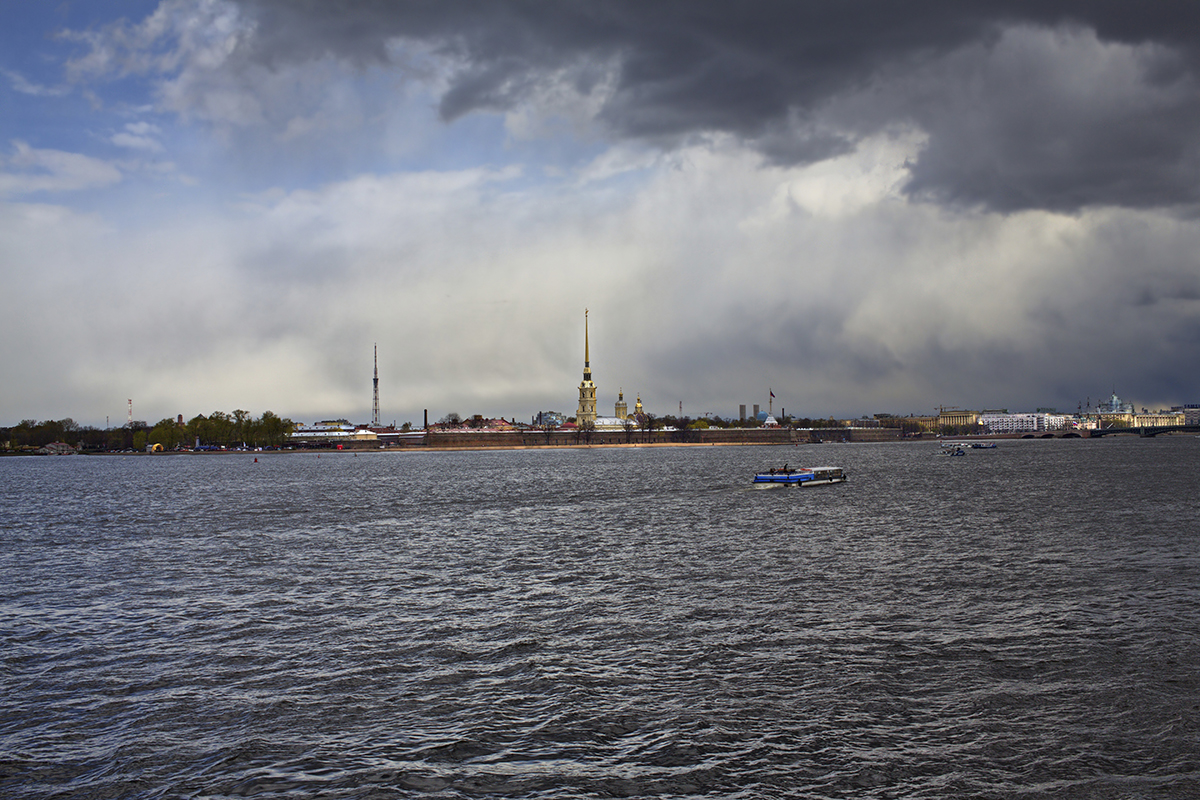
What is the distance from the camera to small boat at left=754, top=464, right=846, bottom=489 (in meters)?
74.8

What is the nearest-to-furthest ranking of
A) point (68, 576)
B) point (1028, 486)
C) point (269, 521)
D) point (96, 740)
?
point (96, 740) < point (68, 576) < point (269, 521) < point (1028, 486)

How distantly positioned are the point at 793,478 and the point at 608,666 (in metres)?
60.4

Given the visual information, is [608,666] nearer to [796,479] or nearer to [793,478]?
[793,478]

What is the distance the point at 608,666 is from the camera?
57.1 ft

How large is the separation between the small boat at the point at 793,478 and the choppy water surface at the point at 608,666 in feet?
114

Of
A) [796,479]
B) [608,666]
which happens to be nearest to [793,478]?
[796,479]

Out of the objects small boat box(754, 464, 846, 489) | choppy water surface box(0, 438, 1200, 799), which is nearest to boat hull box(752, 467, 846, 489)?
small boat box(754, 464, 846, 489)

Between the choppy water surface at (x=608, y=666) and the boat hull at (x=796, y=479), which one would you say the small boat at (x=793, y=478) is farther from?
the choppy water surface at (x=608, y=666)

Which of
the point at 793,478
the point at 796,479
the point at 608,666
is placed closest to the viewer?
the point at 608,666

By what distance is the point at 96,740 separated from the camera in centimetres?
1352

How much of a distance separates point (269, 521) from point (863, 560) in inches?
1296

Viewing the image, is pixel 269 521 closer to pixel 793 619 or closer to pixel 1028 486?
pixel 793 619

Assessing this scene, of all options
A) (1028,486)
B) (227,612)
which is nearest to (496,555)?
(227,612)

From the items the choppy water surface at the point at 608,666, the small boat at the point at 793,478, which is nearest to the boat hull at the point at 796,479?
the small boat at the point at 793,478
